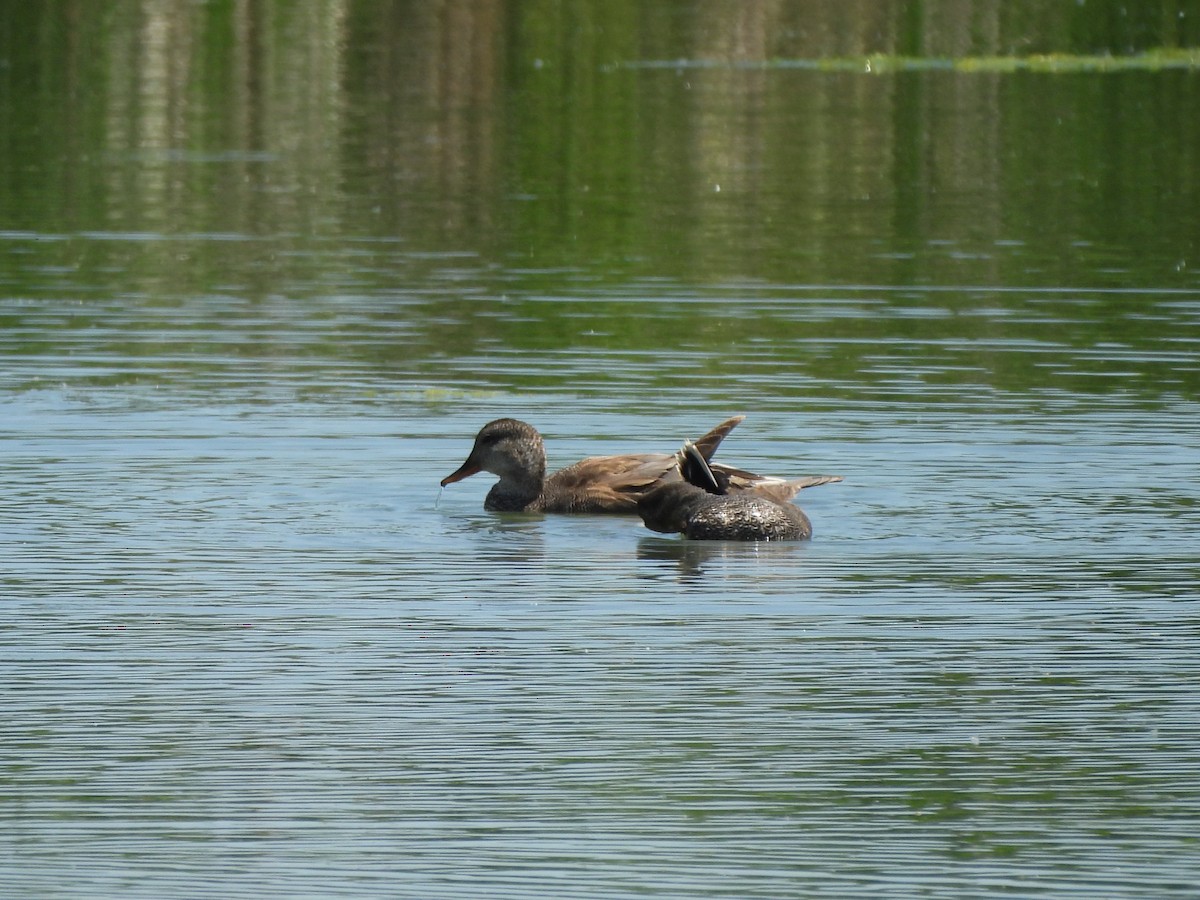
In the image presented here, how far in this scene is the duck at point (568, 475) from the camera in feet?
42.5

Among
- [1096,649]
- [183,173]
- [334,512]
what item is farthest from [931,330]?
[183,173]

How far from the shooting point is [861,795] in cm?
770

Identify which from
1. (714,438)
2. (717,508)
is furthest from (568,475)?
(717,508)

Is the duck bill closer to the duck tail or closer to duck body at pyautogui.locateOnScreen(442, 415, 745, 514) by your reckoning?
duck body at pyautogui.locateOnScreen(442, 415, 745, 514)

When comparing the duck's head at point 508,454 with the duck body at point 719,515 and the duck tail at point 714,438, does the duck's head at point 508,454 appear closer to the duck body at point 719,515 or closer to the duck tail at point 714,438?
the duck body at point 719,515

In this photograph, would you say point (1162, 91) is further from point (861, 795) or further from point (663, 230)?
point (861, 795)

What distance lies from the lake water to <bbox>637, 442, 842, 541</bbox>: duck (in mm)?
162

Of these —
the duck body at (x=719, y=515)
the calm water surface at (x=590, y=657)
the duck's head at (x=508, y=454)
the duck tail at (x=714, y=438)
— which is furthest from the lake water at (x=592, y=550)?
the duck tail at (x=714, y=438)

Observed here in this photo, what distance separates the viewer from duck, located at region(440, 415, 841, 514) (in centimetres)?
1295

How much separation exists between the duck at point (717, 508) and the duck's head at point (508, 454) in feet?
2.00

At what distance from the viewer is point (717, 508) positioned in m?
12.4

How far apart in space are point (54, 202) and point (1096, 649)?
20.7m

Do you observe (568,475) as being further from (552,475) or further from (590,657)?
(590,657)

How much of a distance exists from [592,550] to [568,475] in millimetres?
1159
